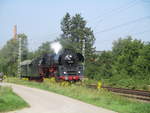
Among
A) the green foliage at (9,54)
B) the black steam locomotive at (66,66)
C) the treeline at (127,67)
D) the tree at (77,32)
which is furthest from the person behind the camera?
the green foliage at (9,54)

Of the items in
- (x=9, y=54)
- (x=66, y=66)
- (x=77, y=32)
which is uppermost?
(x=77, y=32)

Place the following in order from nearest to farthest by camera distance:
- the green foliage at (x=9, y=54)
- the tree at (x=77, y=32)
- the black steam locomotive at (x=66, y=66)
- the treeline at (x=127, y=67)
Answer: the black steam locomotive at (x=66, y=66)
the treeline at (x=127, y=67)
the tree at (x=77, y=32)
the green foliage at (x=9, y=54)

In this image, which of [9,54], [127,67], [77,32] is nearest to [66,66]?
[127,67]

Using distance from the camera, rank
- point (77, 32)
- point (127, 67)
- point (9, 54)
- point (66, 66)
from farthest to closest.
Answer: point (9, 54) → point (77, 32) → point (127, 67) → point (66, 66)

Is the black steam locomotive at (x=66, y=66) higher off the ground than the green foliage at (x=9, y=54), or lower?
lower

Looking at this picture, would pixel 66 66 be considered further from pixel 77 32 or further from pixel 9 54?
pixel 9 54

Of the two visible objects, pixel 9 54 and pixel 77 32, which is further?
pixel 9 54

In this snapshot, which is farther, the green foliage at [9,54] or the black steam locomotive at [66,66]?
the green foliage at [9,54]

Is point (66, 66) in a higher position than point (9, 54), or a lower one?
lower

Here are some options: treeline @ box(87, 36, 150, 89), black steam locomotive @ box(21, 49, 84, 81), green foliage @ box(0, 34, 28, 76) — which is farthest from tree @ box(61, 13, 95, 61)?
black steam locomotive @ box(21, 49, 84, 81)

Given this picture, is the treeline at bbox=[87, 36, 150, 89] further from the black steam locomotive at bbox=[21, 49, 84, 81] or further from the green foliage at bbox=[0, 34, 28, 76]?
the green foliage at bbox=[0, 34, 28, 76]

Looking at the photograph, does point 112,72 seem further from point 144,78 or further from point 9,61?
point 9,61

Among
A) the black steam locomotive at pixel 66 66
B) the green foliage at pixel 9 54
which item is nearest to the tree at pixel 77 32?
the green foliage at pixel 9 54

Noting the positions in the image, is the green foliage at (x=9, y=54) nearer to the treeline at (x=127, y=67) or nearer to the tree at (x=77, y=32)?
the tree at (x=77, y=32)
